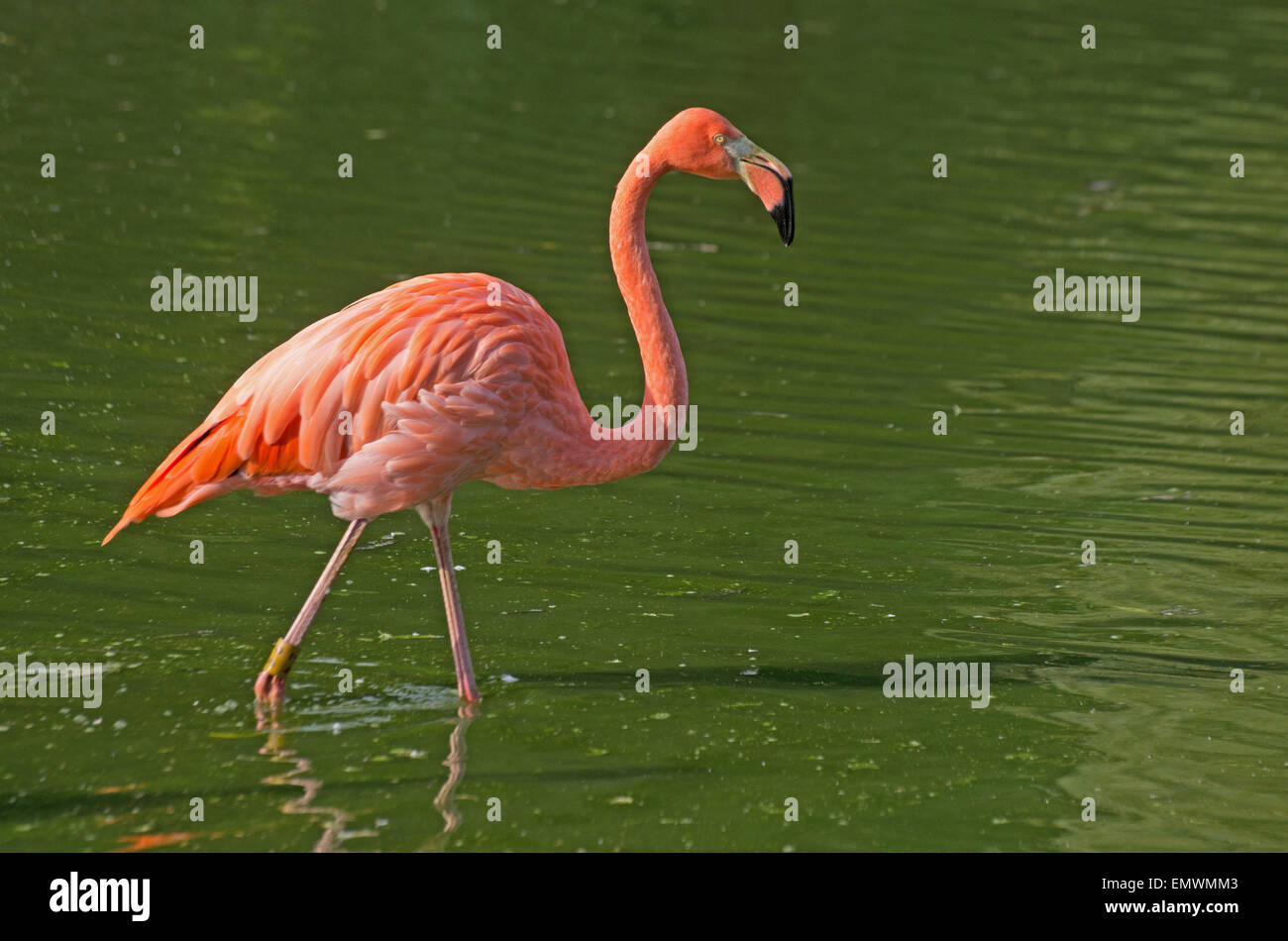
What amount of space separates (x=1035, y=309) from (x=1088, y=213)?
2.59m

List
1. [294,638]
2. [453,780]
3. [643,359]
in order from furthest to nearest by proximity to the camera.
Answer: [643,359] → [294,638] → [453,780]

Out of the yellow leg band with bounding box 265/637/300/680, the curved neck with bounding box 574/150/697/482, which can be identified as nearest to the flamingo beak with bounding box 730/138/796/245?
the curved neck with bounding box 574/150/697/482

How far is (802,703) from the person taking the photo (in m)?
6.69

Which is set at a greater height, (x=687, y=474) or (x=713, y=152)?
(x=713, y=152)

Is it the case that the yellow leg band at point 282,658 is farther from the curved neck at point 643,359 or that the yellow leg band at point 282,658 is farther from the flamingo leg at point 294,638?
the curved neck at point 643,359

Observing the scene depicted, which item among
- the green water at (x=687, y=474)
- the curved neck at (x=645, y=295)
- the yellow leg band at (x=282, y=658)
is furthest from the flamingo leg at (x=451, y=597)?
the curved neck at (x=645, y=295)

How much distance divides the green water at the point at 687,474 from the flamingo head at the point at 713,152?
1983 mm

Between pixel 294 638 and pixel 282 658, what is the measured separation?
0.10m

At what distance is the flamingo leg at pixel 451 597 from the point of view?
627 centimetres

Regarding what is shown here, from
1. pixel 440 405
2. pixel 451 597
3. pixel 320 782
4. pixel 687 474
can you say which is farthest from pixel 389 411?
pixel 687 474

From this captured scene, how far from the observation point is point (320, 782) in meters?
5.79

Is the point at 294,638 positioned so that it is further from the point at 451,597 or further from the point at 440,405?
the point at 440,405

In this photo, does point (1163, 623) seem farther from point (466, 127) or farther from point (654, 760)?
point (466, 127)

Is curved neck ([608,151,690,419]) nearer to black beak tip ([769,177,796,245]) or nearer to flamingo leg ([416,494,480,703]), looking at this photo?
black beak tip ([769,177,796,245])
